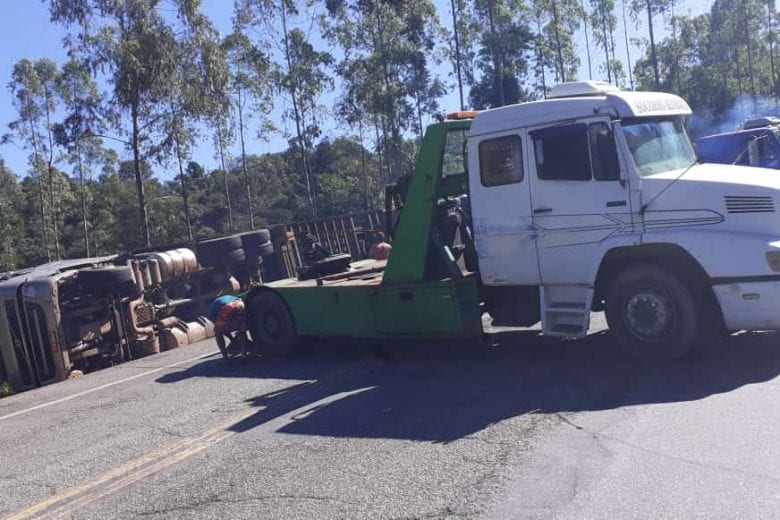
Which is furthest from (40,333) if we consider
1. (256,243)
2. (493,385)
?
(493,385)

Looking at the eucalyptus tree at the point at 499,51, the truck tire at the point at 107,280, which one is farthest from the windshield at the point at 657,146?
the eucalyptus tree at the point at 499,51

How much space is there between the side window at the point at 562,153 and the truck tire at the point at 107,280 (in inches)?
331

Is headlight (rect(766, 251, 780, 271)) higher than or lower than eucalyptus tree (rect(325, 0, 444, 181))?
lower

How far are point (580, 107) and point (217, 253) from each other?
10873 mm

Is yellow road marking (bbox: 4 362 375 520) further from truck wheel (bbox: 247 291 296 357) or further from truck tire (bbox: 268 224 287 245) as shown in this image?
truck tire (bbox: 268 224 287 245)

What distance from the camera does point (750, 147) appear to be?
13680 millimetres

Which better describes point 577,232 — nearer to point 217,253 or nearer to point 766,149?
point 766,149

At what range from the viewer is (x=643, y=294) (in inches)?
316

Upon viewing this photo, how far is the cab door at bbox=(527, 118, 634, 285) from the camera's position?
26.7 feet

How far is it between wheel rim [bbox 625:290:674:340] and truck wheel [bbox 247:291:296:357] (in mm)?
4980

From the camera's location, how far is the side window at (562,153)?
8328 millimetres

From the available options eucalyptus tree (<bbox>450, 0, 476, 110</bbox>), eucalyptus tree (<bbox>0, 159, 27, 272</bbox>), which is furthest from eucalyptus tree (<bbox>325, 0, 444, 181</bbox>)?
eucalyptus tree (<bbox>0, 159, 27, 272</bbox>)

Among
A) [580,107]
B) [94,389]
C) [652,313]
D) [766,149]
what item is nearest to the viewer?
[652,313]

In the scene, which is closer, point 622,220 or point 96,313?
point 622,220
